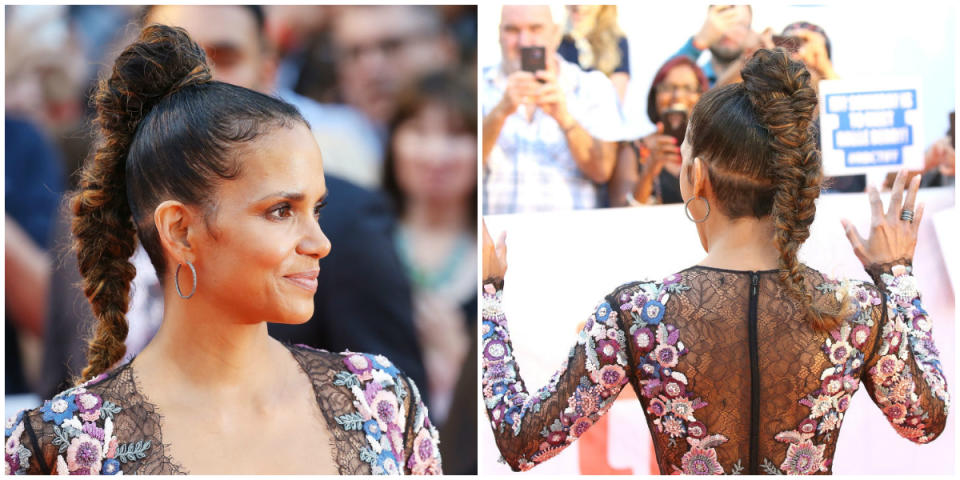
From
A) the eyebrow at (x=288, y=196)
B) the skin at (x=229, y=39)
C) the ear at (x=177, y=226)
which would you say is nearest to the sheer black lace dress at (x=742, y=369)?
the eyebrow at (x=288, y=196)

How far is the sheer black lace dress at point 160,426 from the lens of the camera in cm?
178

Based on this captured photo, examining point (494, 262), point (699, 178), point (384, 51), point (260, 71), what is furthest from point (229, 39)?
point (699, 178)

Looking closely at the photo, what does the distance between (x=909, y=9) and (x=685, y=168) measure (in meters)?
1.53

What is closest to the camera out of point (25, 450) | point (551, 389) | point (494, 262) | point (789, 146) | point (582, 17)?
point (25, 450)

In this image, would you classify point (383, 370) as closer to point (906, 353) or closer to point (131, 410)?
point (131, 410)

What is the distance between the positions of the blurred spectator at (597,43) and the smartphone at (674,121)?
0.17 m

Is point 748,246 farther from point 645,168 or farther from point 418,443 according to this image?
point 645,168

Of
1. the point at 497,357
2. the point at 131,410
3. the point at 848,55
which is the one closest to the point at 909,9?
the point at 848,55

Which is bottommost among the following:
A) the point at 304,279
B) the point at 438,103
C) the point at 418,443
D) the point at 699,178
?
the point at 418,443

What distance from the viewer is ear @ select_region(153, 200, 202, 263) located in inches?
74.4

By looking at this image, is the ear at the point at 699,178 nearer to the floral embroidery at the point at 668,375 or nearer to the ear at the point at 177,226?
the floral embroidery at the point at 668,375

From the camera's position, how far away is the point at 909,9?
10.3ft

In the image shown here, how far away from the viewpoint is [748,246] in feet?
6.86

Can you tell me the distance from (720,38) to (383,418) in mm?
1834
